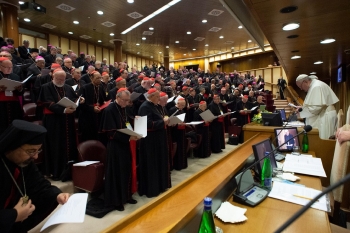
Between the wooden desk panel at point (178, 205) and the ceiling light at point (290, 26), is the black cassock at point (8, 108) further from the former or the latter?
the ceiling light at point (290, 26)

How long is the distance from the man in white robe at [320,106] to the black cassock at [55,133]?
4.30m

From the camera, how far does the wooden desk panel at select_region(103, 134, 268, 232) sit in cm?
111

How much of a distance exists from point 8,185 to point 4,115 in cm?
259

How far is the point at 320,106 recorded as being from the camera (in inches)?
166

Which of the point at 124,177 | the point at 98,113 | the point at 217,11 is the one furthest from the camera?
the point at 217,11

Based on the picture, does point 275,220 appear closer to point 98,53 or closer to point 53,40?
point 53,40

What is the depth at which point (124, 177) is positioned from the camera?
3.46 meters

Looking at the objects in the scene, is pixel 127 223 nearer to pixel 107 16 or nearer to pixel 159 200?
pixel 159 200

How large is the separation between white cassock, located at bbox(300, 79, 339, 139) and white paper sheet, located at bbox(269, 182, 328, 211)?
9.07ft

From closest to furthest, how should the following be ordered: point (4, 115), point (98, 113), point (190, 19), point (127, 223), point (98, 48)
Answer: point (127, 223) < point (4, 115) < point (98, 113) < point (190, 19) < point (98, 48)

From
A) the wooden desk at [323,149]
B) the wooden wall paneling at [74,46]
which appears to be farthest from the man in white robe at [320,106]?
the wooden wall paneling at [74,46]

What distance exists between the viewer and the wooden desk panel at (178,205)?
1.11 m

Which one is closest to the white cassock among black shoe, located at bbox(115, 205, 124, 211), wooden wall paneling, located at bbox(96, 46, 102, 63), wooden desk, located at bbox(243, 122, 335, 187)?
wooden desk, located at bbox(243, 122, 335, 187)

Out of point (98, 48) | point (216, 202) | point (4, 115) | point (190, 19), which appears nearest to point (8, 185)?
point (216, 202)
